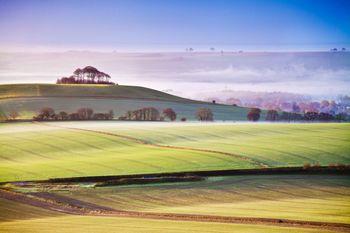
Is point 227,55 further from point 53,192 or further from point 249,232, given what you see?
point 249,232

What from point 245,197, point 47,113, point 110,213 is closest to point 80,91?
point 47,113

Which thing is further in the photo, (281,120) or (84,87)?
(84,87)

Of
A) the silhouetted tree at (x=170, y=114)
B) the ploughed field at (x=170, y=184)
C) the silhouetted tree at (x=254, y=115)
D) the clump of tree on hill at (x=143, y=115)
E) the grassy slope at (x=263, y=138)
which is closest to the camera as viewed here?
the ploughed field at (x=170, y=184)

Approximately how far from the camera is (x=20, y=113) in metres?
41.9

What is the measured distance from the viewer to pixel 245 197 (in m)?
20.8

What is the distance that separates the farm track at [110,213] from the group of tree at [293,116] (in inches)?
1173

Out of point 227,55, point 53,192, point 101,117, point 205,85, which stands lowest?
point 53,192

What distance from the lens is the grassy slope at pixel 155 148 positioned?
25.5m

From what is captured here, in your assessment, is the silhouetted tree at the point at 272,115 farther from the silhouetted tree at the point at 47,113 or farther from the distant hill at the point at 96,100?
the silhouetted tree at the point at 47,113

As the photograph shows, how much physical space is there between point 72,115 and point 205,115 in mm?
12515

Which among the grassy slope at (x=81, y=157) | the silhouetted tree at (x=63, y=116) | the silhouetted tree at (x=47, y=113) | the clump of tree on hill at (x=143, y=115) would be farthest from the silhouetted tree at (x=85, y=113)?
the grassy slope at (x=81, y=157)

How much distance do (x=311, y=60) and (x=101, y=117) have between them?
2147cm

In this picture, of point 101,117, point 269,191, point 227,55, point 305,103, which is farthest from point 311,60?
point 269,191

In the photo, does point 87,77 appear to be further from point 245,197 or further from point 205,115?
point 245,197
